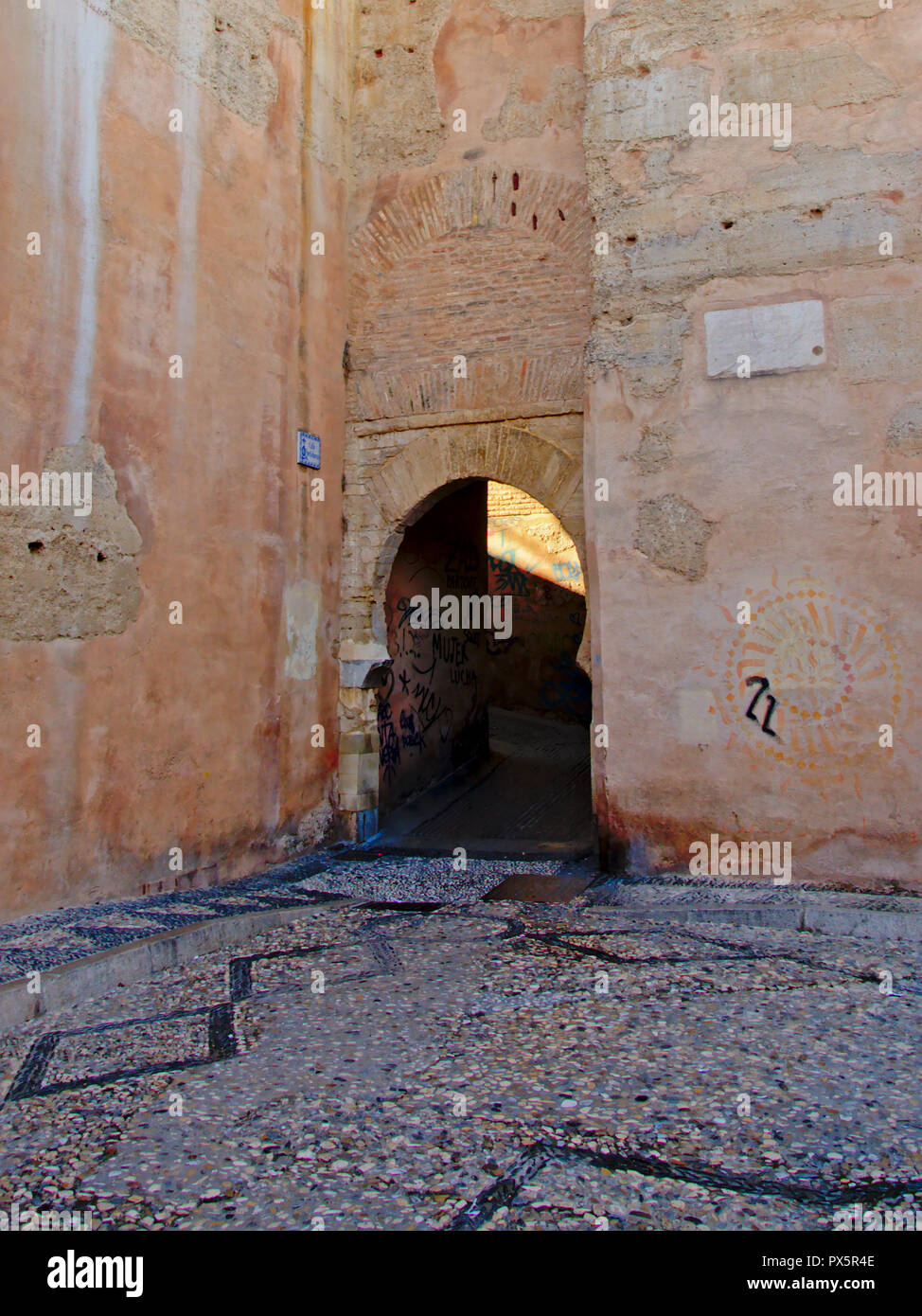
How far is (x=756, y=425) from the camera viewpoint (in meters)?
5.12

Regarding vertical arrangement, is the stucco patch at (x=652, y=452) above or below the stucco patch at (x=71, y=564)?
above

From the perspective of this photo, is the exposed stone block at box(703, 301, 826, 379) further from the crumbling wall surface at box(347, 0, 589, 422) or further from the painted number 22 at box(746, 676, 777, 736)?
the painted number 22 at box(746, 676, 777, 736)

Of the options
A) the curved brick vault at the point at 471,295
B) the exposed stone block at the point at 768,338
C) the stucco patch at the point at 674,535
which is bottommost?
the stucco patch at the point at 674,535

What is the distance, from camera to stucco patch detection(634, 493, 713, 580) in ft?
17.1

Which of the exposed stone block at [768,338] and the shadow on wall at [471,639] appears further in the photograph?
the shadow on wall at [471,639]

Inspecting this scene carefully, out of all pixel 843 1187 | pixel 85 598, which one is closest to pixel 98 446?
pixel 85 598

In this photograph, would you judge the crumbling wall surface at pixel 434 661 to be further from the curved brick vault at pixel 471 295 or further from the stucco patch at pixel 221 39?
the stucco patch at pixel 221 39

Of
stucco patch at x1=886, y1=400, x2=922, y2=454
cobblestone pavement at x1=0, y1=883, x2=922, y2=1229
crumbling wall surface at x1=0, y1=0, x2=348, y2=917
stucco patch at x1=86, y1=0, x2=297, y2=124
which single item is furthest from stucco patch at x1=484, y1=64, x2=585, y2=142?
cobblestone pavement at x1=0, y1=883, x2=922, y2=1229

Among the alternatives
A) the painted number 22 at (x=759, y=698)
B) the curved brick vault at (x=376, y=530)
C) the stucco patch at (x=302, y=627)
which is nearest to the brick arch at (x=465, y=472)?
the curved brick vault at (x=376, y=530)

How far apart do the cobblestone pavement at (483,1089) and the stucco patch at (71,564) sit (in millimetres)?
1650

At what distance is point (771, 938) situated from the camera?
4152 mm

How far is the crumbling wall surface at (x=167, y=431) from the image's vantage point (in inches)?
169

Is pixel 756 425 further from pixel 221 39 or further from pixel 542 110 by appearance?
pixel 221 39

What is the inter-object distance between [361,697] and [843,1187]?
4824 millimetres
